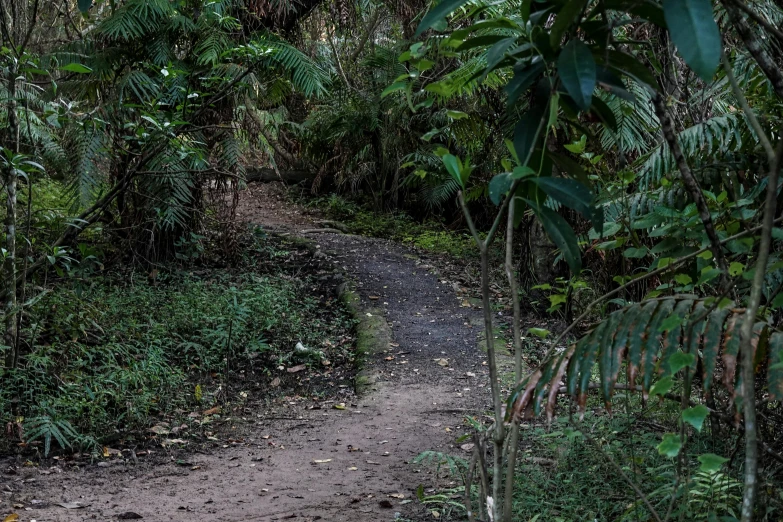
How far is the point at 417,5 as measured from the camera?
8594 millimetres

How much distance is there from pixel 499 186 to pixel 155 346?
4.84 meters

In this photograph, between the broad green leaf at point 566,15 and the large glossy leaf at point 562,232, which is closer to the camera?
the broad green leaf at point 566,15

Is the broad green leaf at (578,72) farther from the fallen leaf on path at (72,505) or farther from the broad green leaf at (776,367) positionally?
the fallen leaf on path at (72,505)

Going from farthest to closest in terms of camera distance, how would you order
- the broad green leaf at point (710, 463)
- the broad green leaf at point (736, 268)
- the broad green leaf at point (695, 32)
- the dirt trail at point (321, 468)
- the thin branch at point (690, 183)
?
the dirt trail at point (321, 468) → the broad green leaf at point (736, 268) → the thin branch at point (690, 183) → the broad green leaf at point (710, 463) → the broad green leaf at point (695, 32)

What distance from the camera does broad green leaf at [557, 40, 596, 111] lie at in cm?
148

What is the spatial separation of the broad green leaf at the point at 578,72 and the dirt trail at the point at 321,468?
2417 millimetres

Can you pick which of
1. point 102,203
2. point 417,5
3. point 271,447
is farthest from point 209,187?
point 271,447

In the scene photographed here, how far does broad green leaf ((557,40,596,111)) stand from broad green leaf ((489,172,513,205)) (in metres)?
0.27

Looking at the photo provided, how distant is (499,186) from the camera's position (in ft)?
5.54

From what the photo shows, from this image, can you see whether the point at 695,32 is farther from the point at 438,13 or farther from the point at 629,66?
the point at 438,13

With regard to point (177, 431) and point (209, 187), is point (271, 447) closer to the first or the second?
point (177, 431)

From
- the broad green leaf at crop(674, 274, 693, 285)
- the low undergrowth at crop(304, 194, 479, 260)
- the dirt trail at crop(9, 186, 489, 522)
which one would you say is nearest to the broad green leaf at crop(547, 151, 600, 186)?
the broad green leaf at crop(674, 274, 693, 285)

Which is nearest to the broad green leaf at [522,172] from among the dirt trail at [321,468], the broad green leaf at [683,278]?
the broad green leaf at [683,278]

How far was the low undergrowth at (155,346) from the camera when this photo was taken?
15.4ft
